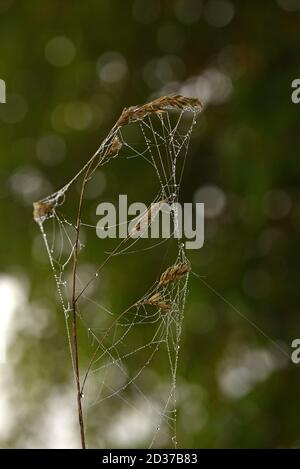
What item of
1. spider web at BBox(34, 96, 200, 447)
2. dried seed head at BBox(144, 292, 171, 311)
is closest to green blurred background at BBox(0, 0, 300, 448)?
spider web at BBox(34, 96, 200, 447)

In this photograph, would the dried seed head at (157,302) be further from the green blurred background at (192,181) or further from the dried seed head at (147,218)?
the green blurred background at (192,181)

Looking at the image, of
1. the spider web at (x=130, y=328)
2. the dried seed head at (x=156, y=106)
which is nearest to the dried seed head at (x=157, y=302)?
the dried seed head at (x=156, y=106)

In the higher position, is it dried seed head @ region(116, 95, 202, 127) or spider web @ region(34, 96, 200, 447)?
spider web @ region(34, 96, 200, 447)

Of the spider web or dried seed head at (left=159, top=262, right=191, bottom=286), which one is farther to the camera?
the spider web

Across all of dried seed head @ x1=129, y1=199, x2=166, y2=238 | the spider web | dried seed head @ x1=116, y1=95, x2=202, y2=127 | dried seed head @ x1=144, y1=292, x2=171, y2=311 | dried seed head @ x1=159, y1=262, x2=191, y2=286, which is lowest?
dried seed head @ x1=144, y1=292, x2=171, y2=311

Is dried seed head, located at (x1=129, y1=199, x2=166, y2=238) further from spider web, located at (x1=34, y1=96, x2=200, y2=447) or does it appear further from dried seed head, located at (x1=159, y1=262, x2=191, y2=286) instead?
spider web, located at (x1=34, y1=96, x2=200, y2=447)

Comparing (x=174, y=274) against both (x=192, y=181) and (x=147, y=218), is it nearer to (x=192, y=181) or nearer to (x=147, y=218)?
(x=147, y=218)
